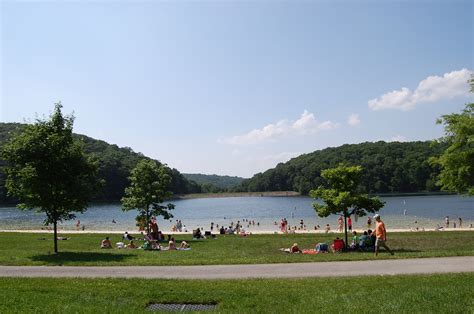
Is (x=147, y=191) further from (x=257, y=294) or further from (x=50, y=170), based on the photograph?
(x=257, y=294)

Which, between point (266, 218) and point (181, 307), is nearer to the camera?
point (181, 307)

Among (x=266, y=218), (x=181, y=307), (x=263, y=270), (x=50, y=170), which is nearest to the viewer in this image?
(x=181, y=307)

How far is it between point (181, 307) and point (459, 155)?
1882cm

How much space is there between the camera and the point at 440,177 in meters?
25.0

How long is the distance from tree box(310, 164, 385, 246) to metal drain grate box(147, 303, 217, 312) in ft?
48.0

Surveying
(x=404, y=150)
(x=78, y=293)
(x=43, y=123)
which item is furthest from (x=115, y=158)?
(x=78, y=293)

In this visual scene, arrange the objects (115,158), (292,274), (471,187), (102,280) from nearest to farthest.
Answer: (102,280) → (292,274) → (471,187) → (115,158)

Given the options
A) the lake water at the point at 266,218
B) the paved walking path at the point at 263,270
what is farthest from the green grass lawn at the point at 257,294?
the lake water at the point at 266,218

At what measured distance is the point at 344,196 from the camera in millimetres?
22812

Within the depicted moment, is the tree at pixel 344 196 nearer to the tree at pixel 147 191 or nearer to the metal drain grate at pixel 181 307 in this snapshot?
the tree at pixel 147 191

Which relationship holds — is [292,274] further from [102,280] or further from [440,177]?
[440,177]

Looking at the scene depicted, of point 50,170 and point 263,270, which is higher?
point 50,170

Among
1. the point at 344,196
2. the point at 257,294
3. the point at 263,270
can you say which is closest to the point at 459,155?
the point at 344,196

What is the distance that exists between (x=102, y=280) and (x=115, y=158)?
176978 mm
